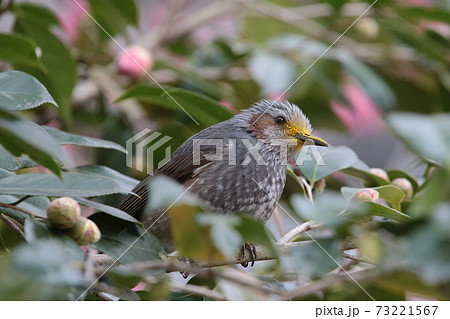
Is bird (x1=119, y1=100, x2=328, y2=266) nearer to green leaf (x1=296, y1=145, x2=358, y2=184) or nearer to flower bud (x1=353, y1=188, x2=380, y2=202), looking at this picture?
green leaf (x1=296, y1=145, x2=358, y2=184)

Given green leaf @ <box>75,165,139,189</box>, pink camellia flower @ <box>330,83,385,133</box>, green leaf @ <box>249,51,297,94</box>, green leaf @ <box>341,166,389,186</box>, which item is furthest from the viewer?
pink camellia flower @ <box>330,83,385,133</box>

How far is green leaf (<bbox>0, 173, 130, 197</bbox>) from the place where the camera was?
3.52 ft

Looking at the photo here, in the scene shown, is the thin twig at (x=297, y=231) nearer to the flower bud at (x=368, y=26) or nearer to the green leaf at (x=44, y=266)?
the green leaf at (x=44, y=266)

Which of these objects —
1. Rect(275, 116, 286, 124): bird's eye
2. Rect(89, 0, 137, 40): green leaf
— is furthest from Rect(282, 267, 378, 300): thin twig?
Rect(89, 0, 137, 40): green leaf

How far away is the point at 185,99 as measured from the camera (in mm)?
1587

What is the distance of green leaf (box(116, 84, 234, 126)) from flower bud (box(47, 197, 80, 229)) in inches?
21.8

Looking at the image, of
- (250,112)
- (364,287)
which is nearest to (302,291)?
(364,287)

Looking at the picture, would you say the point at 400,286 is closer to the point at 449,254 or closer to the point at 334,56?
the point at 449,254

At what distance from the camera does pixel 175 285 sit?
90 centimetres

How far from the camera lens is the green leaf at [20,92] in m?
1.11

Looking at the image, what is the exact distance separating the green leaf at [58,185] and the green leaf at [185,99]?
0.46 m

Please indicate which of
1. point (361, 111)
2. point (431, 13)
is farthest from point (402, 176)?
point (361, 111)

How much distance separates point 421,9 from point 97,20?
113 cm

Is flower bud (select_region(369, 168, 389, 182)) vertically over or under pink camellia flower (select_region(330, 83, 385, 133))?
under
